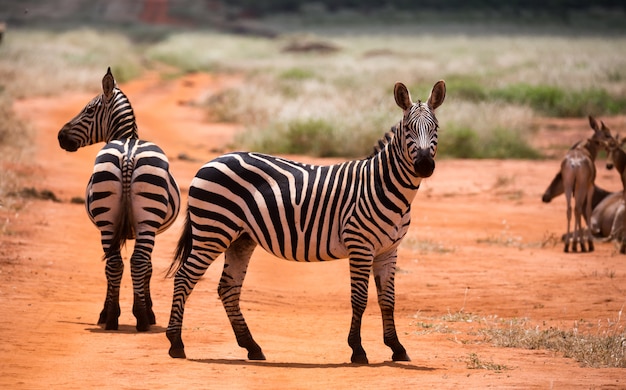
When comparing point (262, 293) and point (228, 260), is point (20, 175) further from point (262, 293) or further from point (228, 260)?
point (228, 260)

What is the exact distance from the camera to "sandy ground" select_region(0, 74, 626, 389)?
7.62 m

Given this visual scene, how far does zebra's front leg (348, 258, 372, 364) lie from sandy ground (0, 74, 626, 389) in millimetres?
150

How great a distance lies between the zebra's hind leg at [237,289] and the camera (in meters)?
8.41

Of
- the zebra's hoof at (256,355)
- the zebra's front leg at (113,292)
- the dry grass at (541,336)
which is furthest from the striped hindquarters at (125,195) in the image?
the dry grass at (541,336)

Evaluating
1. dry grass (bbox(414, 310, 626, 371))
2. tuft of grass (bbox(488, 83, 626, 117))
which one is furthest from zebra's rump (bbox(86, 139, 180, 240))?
tuft of grass (bbox(488, 83, 626, 117))

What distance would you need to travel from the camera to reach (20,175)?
60.1ft

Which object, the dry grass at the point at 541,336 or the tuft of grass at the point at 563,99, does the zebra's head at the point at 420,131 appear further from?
the tuft of grass at the point at 563,99

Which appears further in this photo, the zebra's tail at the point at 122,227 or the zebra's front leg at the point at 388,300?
the zebra's tail at the point at 122,227

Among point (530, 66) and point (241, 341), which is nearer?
point (241, 341)

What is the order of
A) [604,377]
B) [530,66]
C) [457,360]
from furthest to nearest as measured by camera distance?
[530,66] → [457,360] → [604,377]

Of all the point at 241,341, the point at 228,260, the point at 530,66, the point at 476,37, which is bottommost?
the point at 241,341

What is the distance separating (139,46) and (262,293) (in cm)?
5646

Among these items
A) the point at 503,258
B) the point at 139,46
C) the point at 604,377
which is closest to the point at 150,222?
the point at 604,377

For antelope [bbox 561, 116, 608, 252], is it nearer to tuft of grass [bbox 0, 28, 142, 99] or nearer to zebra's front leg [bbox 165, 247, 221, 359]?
zebra's front leg [bbox 165, 247, 221, 359]
